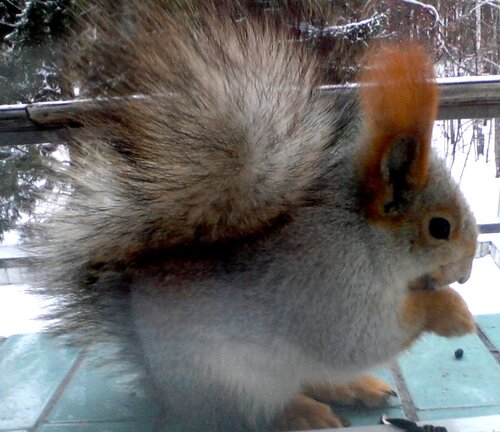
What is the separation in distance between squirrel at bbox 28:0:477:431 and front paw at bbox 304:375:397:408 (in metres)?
0.07

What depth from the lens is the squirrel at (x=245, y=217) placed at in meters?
0.95

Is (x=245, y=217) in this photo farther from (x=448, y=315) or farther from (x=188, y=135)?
(x=448, y=315)

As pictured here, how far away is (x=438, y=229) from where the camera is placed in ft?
3.57

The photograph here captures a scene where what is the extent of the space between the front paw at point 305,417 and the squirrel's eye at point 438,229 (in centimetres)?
34

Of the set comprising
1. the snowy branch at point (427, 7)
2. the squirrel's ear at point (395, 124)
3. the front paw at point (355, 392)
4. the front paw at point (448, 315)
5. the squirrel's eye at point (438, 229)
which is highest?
the snowy branch at point (427, 7)

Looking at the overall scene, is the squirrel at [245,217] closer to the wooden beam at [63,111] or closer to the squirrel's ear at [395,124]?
the squirrel's ear at [395,124]

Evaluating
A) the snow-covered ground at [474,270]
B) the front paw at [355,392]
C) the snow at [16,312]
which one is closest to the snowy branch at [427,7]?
the snow-covered ground at [474,270]

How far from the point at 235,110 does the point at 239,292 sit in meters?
0.26

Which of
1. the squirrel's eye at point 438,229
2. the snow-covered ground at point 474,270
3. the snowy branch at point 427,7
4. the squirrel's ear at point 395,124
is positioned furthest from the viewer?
the snowy branch at point 427,7

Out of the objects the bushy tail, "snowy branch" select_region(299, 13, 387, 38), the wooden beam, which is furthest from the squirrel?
the wooden beam

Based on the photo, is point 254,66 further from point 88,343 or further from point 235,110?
point 88,343

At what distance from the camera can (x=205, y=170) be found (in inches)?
38.6

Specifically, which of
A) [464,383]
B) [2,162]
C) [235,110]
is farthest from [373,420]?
[2,162]

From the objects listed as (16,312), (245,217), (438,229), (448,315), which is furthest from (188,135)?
(16,312)
